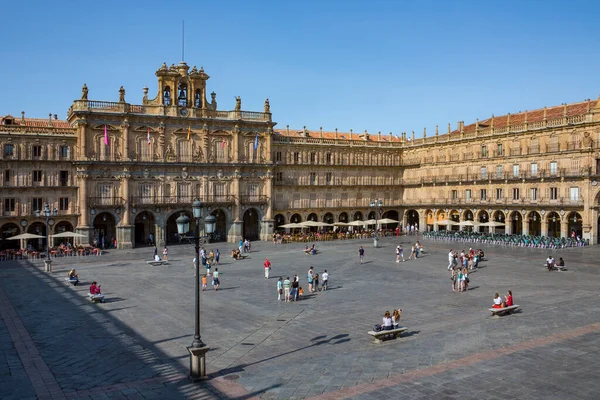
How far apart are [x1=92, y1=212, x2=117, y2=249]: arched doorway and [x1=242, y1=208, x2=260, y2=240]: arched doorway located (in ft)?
49.3

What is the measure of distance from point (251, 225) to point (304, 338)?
4610cm

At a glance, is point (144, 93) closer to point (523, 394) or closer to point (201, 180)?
point (201, 180)

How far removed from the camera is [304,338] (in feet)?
68.4

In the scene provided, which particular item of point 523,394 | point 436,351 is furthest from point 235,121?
point 523,394

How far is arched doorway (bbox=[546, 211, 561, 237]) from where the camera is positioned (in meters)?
60.7

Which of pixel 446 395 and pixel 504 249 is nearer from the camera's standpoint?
pixel 446 395

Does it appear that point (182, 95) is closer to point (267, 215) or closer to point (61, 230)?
point (267, 215)

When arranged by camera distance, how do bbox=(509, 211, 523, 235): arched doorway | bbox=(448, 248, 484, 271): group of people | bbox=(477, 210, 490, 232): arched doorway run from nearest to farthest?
bbox=(448, 248, 484, 271): group of people < bbox=(509, 211, 523, 235): arched doorway < bbox=(477, 210, 490, 232): arched doorway

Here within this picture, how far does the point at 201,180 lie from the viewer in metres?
60.7

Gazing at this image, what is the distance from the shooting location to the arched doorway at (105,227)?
5731 centimetres

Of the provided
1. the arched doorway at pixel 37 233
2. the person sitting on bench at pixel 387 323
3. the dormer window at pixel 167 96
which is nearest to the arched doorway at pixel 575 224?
the person sitting on bench at pixel 387 323

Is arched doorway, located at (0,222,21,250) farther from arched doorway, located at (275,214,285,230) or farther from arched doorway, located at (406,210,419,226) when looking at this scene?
arched doorway, located at (406,210,419,226)

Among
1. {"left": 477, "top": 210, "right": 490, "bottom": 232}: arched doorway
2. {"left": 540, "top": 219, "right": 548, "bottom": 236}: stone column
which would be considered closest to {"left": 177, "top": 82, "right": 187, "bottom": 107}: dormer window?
{"left": 477, "top": 210, "right": 490, "bottom": 232}: arched doorway

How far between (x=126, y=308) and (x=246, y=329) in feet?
24.4
